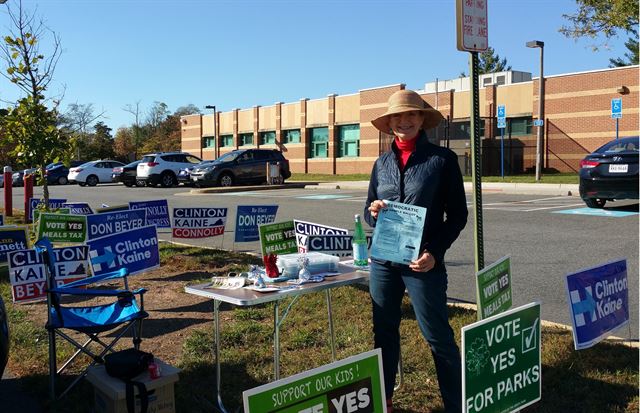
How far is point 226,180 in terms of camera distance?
26656 millimetres

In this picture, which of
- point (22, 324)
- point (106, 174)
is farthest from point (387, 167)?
point (106, 174)

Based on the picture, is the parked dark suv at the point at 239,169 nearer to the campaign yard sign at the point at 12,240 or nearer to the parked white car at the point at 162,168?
the parked white car at the point at 162,168

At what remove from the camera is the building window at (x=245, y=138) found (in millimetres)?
46706

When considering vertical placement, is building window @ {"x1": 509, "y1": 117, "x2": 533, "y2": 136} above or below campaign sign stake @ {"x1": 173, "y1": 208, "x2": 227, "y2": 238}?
above

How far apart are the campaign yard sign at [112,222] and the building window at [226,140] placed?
41.1 m

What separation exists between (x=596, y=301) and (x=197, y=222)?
19.5 feet

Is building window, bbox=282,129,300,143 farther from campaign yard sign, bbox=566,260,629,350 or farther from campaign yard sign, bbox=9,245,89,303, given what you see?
campaign yard sign, bbox=566,260,629,350

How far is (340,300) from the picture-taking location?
617 centimetres

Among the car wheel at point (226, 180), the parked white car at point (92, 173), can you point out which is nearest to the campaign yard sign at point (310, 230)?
the car wheel at point (226, 180)

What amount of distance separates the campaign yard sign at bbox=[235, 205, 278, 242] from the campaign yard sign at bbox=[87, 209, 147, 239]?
4.26 feet

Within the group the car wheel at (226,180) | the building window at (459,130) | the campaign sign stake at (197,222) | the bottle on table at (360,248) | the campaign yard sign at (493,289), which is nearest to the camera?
the campaign yard sign at (493,289)

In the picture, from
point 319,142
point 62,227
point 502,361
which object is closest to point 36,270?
point 62,227

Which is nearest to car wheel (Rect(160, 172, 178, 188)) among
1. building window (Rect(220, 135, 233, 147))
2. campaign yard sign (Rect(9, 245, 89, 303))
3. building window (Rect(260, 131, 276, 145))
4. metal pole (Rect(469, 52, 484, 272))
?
building window (Rect(260, 131, 276, 145))

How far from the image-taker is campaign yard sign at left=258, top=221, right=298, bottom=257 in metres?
5.70
